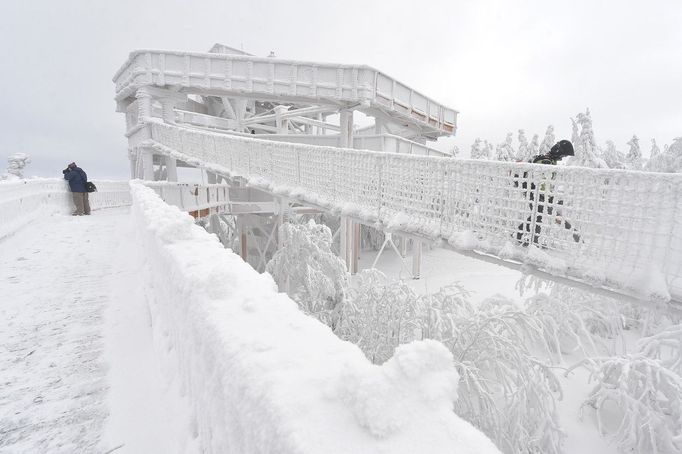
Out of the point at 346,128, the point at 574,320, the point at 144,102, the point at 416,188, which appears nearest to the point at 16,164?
the point at 144,102

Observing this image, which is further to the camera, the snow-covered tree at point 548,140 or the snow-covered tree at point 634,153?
the snow-covered tree at point 548,140

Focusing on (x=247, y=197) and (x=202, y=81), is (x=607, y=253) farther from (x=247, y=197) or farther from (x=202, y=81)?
(x=247, y=197)

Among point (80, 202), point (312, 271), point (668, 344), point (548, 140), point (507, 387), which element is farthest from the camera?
point (548, 140)

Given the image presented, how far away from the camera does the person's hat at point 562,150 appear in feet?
15.2

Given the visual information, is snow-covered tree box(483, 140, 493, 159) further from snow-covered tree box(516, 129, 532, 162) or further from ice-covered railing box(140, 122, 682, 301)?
ice-covered railing box(140, 122, 682, 301)

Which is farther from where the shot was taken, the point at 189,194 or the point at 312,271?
the point at 189,194

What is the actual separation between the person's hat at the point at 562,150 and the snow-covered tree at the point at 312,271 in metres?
8.02

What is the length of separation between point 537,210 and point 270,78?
589 inches

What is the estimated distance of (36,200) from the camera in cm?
1066

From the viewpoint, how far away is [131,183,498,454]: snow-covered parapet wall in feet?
3.21

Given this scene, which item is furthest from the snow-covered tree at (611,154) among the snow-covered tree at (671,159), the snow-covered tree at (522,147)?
the snow-covered tree at (671,159)

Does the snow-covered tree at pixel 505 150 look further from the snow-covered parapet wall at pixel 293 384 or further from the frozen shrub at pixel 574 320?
the snow-covered parapet wall at pixel 293 384

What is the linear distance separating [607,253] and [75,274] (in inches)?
288

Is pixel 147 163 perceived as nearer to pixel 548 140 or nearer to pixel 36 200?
pixel 36 200
